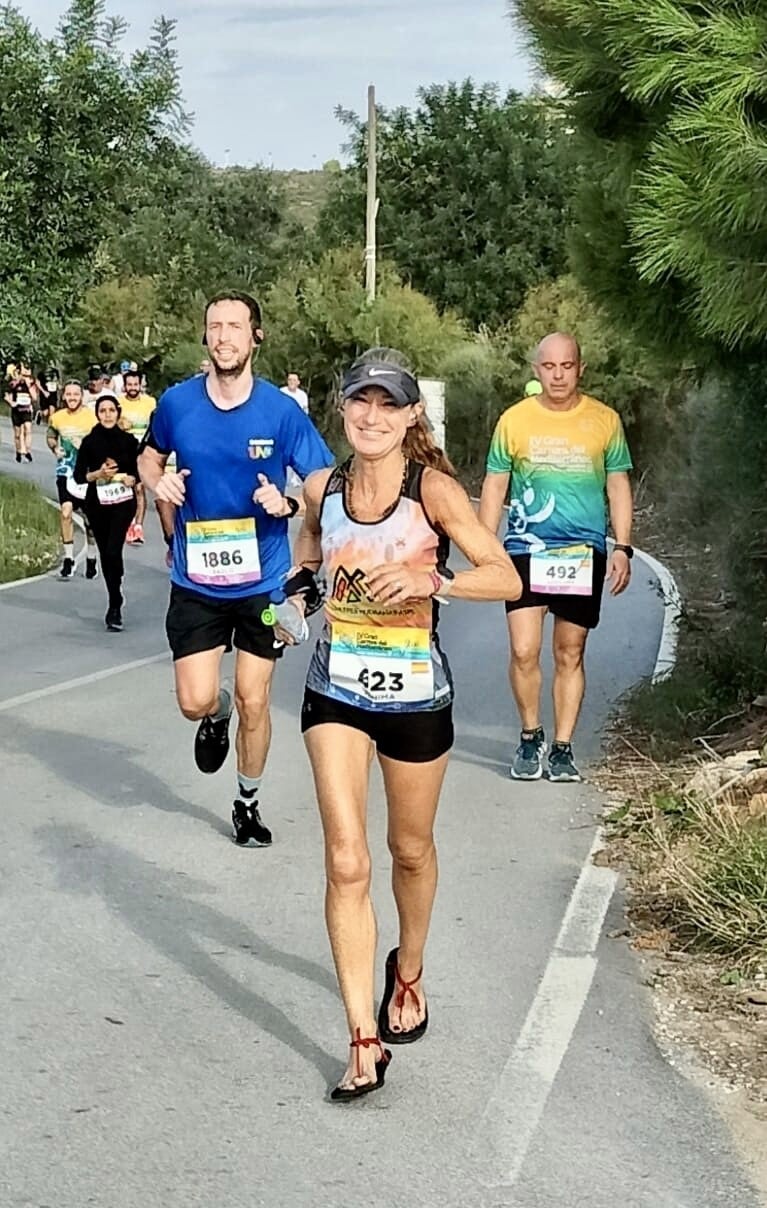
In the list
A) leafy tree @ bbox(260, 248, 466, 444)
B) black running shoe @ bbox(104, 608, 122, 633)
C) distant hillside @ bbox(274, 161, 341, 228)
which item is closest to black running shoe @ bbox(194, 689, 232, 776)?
black running shoe @ bbox(104, 608, 122, 633)

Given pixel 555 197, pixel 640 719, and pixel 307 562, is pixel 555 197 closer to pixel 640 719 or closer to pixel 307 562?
pixel 640 719

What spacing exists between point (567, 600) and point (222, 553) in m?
2.05

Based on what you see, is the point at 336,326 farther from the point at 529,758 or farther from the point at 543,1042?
the point at 543,1042

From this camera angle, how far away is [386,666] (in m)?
5.02

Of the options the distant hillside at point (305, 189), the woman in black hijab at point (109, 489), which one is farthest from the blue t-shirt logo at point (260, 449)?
the distant hillside at point (305, 189)

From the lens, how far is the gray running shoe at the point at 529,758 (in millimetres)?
9039

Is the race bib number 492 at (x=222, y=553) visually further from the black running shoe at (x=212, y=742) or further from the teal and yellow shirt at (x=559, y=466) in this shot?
the teal and yellow shirt at (x=559, y=466)

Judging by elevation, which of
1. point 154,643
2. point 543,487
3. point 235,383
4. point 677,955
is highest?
point 235,383

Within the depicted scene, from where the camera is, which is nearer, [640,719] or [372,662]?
[372,662]

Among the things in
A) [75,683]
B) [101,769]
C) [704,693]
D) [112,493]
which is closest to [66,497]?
[112,493]

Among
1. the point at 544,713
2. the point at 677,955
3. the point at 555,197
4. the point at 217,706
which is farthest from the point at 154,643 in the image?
the point at 555,197

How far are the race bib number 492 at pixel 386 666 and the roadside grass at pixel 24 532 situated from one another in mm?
13868

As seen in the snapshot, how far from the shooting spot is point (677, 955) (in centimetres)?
625

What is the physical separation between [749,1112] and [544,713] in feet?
19.9
